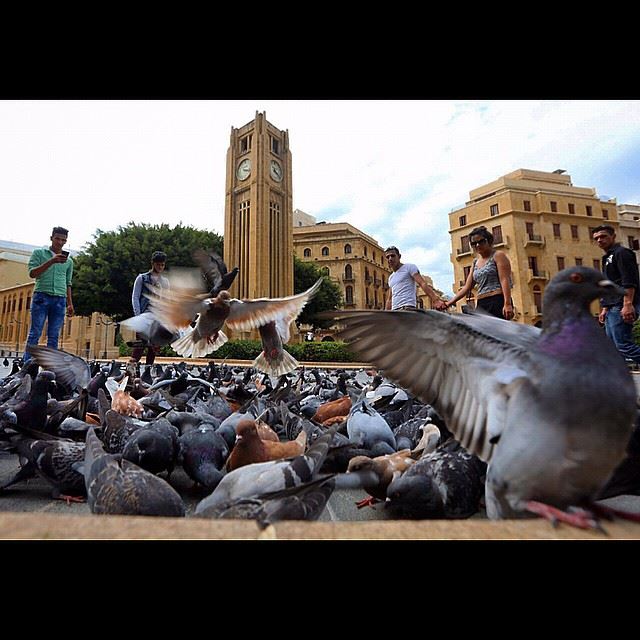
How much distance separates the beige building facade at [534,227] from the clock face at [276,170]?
21277 mm

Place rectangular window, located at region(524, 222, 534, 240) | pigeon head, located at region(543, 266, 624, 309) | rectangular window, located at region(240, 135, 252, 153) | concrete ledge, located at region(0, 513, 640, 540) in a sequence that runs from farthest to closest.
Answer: rectangular window, located at region(240, 135, 252, 153) < rectangular window, located at region(524, 222, 534, 240) < pigeon head, located at region(543, 266, 624, 309) < concrete ledge, located at region(0, 513, 640, 540)

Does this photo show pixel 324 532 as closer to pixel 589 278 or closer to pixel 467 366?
pixel 467 366

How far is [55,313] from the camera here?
6.49m

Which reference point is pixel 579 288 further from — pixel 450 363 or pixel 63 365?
pixel 63 365

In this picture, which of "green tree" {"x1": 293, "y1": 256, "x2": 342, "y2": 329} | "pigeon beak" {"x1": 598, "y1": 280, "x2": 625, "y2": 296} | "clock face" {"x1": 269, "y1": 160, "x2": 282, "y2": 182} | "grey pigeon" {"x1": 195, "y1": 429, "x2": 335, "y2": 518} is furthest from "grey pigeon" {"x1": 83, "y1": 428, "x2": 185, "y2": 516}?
"clock face" {"x1": 269, "y1": 160, "x2": 282, "y2": 182}

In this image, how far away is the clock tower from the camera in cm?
4072

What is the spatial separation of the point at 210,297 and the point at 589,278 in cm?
508

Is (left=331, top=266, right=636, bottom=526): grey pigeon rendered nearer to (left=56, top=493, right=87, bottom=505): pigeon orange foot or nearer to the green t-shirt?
(left=56, top=493, right=87, bottom=505): pigeon orange foot

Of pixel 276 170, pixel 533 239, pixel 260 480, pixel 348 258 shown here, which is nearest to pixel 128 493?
pixel 260 480

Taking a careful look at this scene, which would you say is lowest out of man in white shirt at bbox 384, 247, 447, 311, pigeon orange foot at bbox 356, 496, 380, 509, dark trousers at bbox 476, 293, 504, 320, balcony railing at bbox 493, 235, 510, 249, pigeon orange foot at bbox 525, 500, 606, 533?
pigeon orange foot at bbox 356, 496, 380, 509

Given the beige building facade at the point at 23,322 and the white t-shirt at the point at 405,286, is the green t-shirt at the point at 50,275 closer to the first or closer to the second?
the white t-shirt at the point at 405,286

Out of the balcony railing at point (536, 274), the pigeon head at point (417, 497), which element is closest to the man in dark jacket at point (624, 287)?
the pigeon head at point (417, 497)

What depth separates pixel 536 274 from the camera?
39.2 metres
